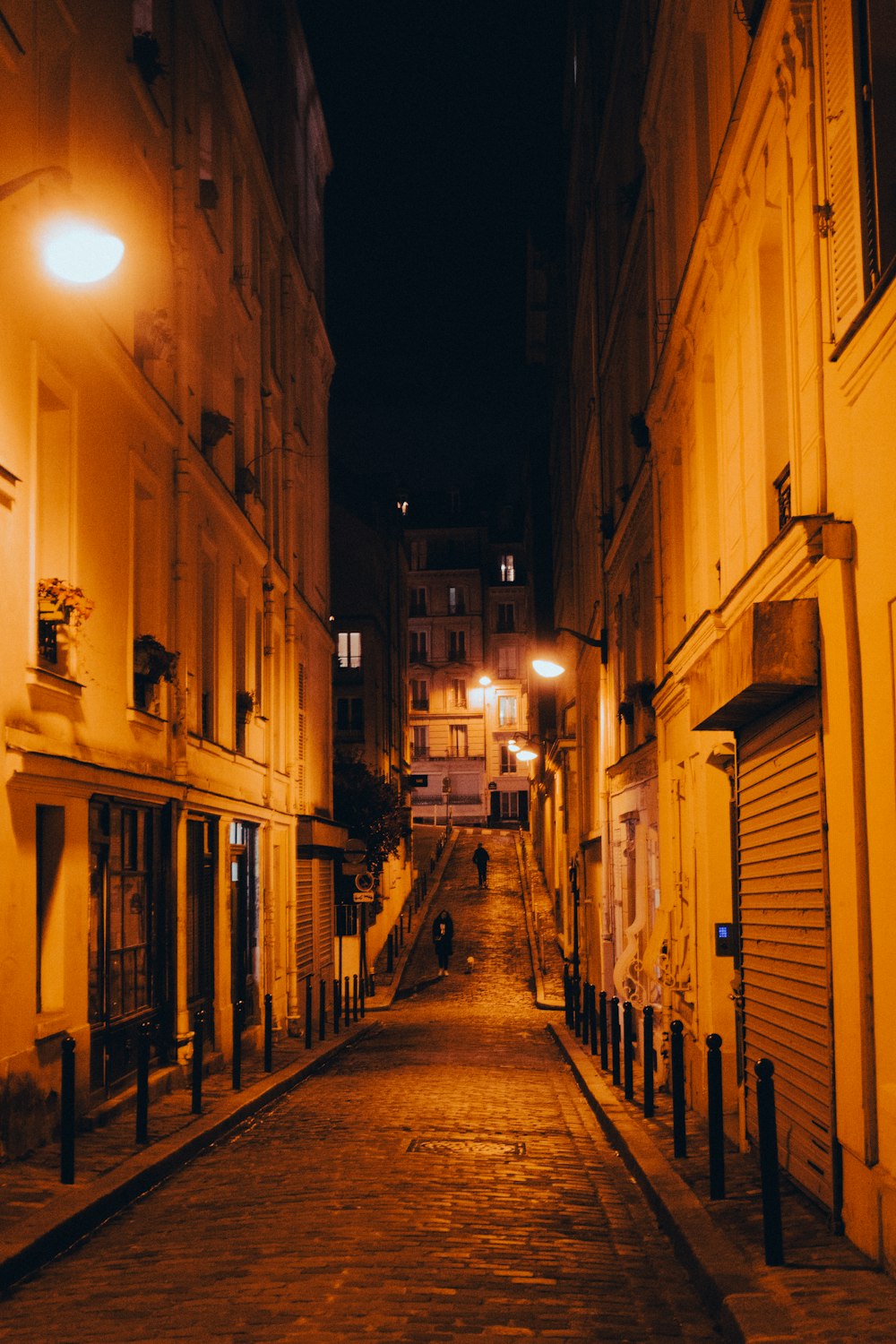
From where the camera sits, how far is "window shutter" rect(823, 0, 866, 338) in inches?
295

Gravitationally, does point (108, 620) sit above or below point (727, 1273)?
above

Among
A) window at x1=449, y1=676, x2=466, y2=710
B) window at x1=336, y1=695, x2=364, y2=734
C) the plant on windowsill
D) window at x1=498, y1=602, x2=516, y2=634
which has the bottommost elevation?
the plant on windowsill

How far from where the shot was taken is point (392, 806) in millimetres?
40500

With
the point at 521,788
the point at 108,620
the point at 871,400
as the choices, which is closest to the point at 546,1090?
the point at 108,620

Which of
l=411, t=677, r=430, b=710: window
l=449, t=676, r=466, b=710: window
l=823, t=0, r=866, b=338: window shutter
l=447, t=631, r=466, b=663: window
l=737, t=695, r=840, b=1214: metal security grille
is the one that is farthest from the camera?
l=447, t=631, r=466, b=663: window

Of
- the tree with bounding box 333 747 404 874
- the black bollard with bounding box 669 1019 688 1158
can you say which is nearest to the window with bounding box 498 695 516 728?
the tree with bounding box 333 747 404 874

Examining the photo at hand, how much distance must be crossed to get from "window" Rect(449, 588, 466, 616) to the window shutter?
75902 millimetres

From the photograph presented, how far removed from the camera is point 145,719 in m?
14.8

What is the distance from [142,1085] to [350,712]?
119 feet

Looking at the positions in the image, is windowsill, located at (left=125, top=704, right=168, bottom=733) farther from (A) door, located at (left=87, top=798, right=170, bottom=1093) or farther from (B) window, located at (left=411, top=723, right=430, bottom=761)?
(B) window, located at (left=411, top=723, right=430, bottom=761)

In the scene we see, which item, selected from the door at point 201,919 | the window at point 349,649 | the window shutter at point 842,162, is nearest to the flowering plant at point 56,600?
the door at point 201,919

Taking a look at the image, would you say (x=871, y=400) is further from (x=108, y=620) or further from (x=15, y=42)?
(x=108, y=620)

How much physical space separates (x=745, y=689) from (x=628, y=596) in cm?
1233

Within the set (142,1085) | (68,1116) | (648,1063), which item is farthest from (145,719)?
(648,1063)
